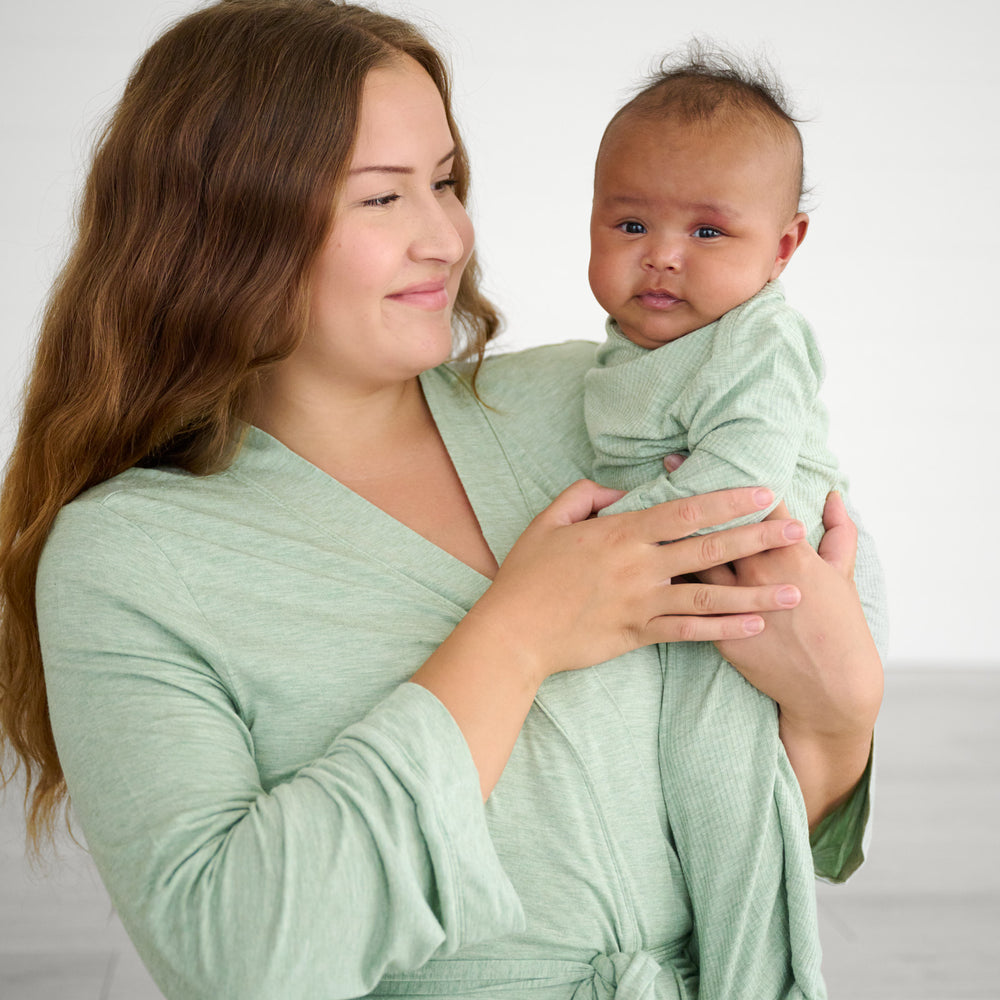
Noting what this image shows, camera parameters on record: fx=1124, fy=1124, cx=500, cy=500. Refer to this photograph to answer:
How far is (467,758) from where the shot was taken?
3.40 feet

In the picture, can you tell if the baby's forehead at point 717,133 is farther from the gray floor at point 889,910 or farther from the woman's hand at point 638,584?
the gray floor at point 889,910

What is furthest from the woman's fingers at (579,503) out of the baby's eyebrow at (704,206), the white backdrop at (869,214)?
the white backdrop at (869,214)

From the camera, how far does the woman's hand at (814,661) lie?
1.21m

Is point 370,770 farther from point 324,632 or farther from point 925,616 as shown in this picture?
point 925,616

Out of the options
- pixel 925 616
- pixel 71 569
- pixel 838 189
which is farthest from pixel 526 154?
pixel 71 569

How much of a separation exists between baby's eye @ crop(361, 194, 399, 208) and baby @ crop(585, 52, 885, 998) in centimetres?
29

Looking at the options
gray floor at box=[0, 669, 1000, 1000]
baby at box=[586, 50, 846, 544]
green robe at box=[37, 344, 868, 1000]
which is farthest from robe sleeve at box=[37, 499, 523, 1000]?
gray floor at box=[0, 669, 1000, 1000]

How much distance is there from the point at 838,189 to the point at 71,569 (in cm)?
409

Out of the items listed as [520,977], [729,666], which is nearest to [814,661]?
[729,666]

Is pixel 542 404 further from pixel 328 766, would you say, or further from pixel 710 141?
pixel 328 766

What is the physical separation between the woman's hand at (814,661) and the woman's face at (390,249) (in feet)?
1.52

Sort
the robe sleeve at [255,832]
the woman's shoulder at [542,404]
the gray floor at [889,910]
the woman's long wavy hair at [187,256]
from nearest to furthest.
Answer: the robe sleeve at [255,832], the woman's long wavy hair at [187,256], the woman's shoulder at [542,404], the gray floor at [889,910]

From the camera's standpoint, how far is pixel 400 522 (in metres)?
1.32

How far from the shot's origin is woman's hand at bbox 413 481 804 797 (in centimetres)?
116
